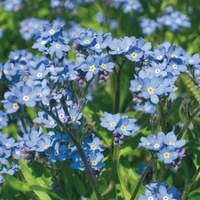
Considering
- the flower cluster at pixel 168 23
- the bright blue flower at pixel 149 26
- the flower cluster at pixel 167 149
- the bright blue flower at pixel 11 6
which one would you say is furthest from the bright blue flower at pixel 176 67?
the bright blue flower at pixel 11 6

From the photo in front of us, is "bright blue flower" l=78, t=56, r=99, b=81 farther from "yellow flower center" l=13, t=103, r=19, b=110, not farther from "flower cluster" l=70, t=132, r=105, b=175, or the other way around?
"yellow flower center" l=13, t=103, r=19, b=110

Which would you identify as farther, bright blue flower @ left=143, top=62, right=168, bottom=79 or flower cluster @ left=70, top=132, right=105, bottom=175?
flower cluster @ left=70, top=132, right=105, bottom=175

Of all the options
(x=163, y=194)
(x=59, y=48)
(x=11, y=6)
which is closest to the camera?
(x=163, y=194)

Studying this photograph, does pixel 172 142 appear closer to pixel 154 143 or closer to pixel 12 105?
pixel 154 143

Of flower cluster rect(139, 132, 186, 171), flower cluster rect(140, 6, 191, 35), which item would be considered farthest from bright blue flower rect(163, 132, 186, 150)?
flower cluster rect(140, 6, 191, 35)

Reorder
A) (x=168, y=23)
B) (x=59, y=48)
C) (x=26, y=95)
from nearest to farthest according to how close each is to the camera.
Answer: (x=26, y=95) → (x=59, y=48) → (x=168, y=23)

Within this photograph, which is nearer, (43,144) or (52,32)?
(43,144)

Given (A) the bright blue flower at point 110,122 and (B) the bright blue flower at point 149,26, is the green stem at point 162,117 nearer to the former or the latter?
(A) the bright blue flower at point 110,122

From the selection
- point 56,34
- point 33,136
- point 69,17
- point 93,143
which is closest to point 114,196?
point 93,143

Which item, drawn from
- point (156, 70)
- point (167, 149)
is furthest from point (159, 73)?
point (167, 149)
